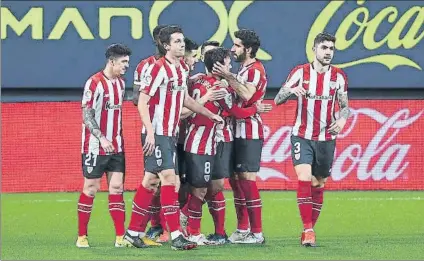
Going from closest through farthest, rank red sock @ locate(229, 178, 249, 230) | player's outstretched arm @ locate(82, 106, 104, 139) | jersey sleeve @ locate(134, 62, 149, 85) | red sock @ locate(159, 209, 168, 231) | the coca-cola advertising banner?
jersey sleeve @ locate(134, 62, 149, 85) → player's outstretched arm @ locate(82, 106, 104, 139) → red sock @ locate(229, 178, 249, 230) → red sock @ locate(159, 209, 168, 231) → the coca-cola advertising banner

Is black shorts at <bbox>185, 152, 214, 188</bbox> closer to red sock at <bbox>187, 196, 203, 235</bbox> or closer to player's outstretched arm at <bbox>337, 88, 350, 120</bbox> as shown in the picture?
red sock at <bbox>187, 196, 203, 235</bbox>

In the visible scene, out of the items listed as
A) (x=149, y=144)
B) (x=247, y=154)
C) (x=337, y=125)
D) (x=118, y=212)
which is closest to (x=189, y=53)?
(x=247, y=154)

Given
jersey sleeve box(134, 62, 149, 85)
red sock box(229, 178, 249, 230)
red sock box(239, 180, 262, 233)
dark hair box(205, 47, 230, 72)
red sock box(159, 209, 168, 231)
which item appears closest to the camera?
jersey sleeve box(134, 62, 149, 85)

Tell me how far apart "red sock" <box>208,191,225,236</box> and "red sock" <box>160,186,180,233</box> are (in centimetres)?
78

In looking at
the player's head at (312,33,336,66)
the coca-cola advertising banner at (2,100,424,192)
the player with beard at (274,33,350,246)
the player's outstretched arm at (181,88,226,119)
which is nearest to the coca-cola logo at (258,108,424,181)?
the coca-cola advertising banner at (2,100,424,192)

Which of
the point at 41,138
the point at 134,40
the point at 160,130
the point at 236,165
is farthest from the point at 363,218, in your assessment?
the point at 134,40

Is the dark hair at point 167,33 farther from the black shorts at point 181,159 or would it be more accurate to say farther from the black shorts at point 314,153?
the black shorts at point 314,153

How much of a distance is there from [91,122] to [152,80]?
65 cm

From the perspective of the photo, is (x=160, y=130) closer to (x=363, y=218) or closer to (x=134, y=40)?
(x=363, y=218)

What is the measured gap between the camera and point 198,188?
10.3 meters

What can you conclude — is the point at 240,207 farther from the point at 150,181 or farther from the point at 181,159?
the point at 150,181

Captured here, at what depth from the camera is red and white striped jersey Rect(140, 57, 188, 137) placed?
32.0 ft

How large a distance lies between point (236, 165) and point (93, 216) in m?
2.79

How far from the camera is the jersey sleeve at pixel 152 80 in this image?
9.73 metres
